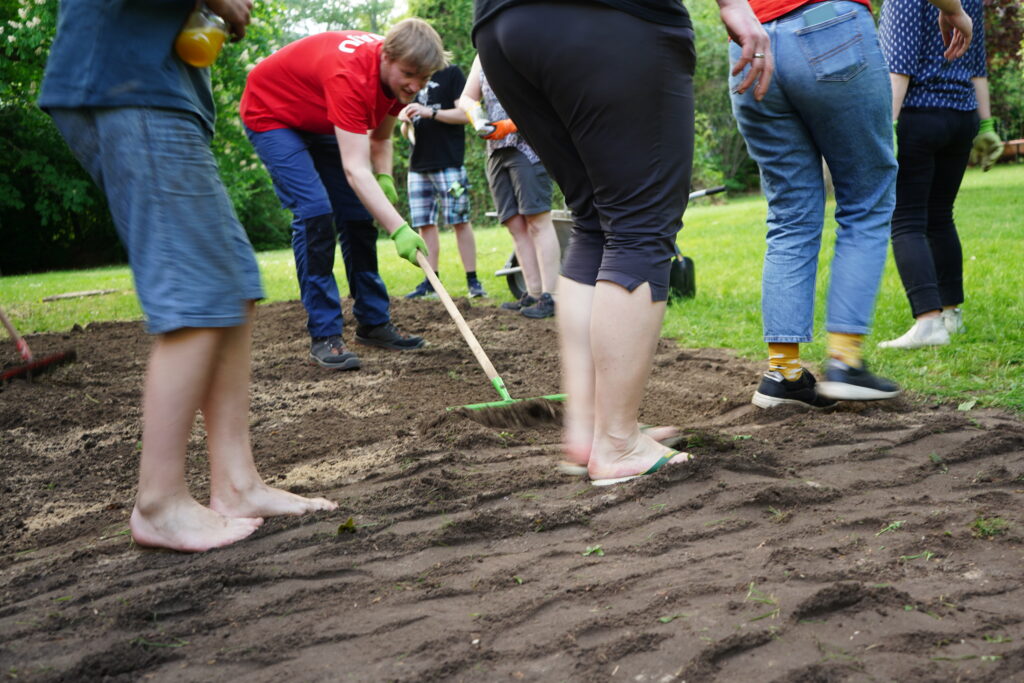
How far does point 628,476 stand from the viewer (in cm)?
244

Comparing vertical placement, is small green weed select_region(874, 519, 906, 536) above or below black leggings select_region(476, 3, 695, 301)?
below

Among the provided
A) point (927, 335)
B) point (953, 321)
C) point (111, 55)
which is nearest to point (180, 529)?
point (111, 55)

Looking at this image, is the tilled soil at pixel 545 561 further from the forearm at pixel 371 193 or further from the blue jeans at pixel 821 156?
the forearm at pixel 371 193

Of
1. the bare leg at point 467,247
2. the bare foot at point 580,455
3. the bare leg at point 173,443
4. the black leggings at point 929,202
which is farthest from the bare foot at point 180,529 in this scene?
the bare leg at point 467,247

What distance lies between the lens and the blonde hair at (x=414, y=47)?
13.4ft

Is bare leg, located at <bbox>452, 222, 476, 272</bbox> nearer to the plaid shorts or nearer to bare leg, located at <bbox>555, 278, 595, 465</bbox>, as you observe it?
the plaid shorts

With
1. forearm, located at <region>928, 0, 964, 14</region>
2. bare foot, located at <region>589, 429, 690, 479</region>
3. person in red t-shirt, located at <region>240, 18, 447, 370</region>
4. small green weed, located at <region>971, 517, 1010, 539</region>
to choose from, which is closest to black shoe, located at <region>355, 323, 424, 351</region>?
person in red t-shirt, located at <region>240, 18, 447, 370</region>

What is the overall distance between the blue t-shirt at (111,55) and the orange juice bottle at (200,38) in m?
0.04

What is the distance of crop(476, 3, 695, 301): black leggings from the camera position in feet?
7.35

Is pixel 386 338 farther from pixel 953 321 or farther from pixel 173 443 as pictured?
pixel 173 443

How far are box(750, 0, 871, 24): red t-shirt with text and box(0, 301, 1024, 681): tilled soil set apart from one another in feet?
4.41

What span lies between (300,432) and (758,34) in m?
2.07

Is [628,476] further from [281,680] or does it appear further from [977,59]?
[977,59]

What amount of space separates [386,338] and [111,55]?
10.1 ft
